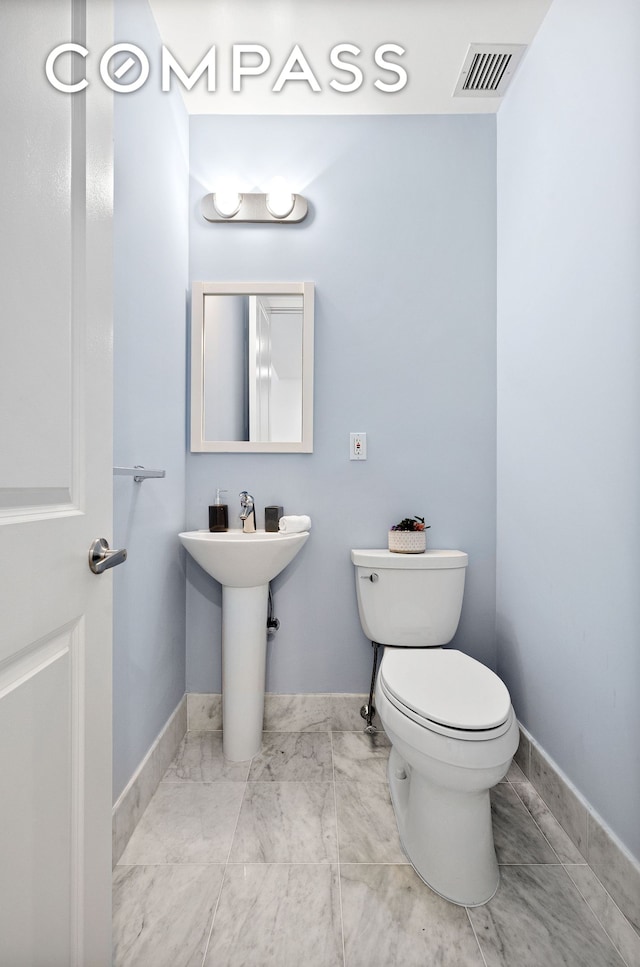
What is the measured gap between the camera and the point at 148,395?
1407 mm

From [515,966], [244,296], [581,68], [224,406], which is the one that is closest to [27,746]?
[515,966]

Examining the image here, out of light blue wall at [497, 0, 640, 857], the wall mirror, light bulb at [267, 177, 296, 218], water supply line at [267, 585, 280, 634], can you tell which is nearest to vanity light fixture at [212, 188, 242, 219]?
light bulb at [267, 177, 296, 218]

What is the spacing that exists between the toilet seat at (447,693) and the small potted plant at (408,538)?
37 centimetres

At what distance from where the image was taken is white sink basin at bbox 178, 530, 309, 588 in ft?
4.83

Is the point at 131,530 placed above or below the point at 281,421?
below

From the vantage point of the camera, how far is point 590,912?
3.39 ft

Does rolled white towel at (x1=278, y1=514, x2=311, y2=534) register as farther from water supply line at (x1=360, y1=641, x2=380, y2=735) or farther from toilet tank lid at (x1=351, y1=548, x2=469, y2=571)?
water supply line at (x1=360, y1=641, x2=380, y2=735)

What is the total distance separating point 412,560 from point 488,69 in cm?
173

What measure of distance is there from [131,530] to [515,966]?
129 cm

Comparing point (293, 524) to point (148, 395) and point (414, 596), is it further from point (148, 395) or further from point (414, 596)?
point (148, 395)

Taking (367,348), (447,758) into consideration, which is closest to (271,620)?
(447,758)

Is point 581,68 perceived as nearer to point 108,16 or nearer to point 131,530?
point 108,16

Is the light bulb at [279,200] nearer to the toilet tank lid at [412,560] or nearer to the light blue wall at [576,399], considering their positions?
the light blue wall at [576,399]

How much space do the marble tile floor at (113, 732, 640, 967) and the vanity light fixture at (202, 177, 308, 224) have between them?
1989 mm
